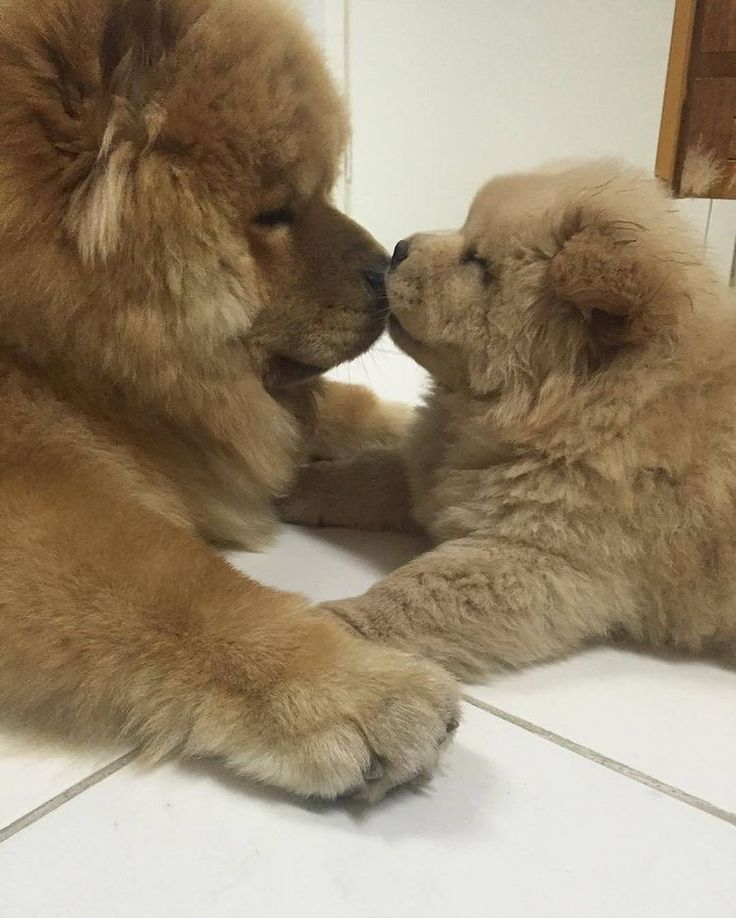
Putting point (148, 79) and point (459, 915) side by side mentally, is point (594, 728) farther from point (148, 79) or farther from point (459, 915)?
point (148, 79)

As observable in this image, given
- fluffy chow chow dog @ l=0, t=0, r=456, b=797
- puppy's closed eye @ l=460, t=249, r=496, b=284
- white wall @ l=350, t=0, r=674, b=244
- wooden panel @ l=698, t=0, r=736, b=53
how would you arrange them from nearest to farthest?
fluffy chow chow dog @ l=0, t=0, r=456, b=797
puppy's closed eye @ l=460, t=249, r=496, b=284
wooden panel @ l=698, t=0, r=736, b=53
white wall @ l=350, t=0, r=674, b=244

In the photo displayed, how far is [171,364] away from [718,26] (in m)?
1.74

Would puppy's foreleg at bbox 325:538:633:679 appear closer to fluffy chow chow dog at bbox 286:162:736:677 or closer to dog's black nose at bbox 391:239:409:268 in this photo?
fluffy chow chow dog at bbox 286:162:736:677

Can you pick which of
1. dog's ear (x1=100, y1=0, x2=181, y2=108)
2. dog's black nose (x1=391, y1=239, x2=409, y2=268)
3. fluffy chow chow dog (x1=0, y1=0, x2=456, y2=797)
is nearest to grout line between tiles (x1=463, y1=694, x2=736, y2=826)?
fluffy chow chow dog (x1=0, y1=0, x2=456, y2=797)

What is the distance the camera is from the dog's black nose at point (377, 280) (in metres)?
1.18

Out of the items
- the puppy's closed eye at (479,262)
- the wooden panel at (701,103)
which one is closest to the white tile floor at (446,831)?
the puppy's closed eye at (479,262)

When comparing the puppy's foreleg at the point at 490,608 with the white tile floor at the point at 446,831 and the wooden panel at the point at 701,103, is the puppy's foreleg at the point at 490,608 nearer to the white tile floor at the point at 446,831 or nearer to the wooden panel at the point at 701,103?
the white tile floor at the point at 446,831

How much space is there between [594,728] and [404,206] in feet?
7.63

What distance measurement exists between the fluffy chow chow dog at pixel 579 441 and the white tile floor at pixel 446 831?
0.11 meters

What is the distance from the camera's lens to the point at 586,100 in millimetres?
2459

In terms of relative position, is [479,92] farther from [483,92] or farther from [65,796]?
[65,796]

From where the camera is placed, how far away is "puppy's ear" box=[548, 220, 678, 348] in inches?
37.9

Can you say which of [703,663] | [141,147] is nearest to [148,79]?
[141,147]

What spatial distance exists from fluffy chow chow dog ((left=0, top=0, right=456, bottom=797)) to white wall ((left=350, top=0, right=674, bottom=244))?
1544mm
